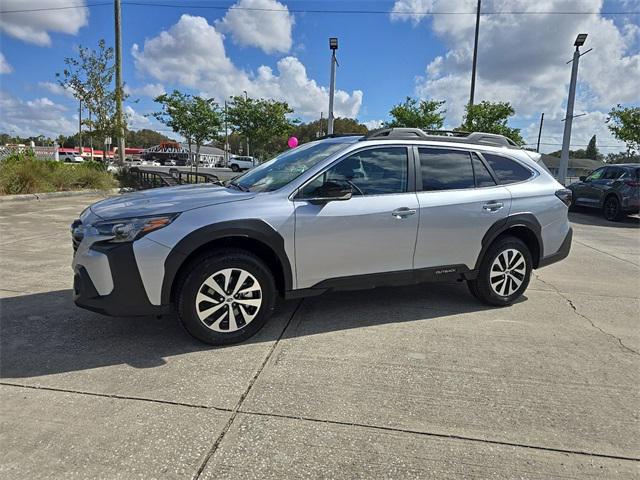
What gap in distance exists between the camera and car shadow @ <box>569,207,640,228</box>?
12.2 meters

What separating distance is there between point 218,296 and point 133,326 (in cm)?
103

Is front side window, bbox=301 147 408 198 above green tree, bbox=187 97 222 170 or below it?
below

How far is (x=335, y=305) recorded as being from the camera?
14.8ft

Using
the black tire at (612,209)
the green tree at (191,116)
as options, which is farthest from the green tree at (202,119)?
the black tire at (612,209)

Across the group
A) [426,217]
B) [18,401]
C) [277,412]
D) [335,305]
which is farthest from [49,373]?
[426,217]

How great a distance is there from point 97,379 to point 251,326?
3.75 ft

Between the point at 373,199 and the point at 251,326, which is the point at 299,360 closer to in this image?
the point at 251,326

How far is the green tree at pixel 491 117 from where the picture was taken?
21094 millimetres

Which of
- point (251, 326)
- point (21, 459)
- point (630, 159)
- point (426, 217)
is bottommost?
point (21, 459)

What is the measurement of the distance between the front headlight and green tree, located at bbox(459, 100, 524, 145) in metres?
20.5

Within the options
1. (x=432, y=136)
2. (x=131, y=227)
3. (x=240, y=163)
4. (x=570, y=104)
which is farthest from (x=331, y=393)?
(x=240, y=163)

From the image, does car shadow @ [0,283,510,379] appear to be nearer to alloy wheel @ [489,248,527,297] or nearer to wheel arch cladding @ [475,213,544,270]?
alloy wheel @ [489,248,527,297]

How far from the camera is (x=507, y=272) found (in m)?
4.53

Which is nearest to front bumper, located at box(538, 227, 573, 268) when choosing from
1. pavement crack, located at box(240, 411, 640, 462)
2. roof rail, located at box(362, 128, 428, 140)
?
roof rail, located at box(362, 128, 428, 140)
